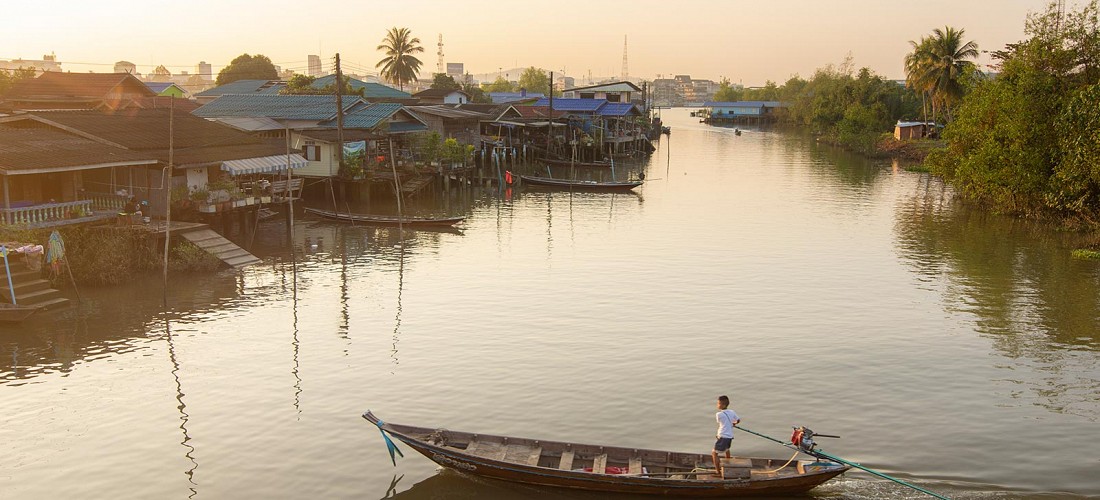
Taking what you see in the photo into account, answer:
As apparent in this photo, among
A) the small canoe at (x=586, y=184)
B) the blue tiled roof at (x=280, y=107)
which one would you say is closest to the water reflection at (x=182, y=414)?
the blue tiled roof at (x=280, y=107)

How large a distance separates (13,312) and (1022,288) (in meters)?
33.5

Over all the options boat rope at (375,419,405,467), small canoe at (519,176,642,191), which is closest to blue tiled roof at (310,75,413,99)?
small canoe at (519,176,642,191)

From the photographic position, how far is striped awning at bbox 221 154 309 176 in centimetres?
3876

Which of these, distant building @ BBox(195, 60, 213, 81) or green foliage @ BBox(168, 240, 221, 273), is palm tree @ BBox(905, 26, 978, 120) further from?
distant building @ BBox(195, 60, 213, 81)

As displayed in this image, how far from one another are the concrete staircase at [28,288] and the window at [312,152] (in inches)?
932

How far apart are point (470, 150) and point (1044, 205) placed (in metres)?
35.5

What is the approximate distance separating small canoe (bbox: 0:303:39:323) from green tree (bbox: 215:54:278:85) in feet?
272

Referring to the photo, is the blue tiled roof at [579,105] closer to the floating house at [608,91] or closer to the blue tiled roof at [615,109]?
the blue tiled roof at [615,109]

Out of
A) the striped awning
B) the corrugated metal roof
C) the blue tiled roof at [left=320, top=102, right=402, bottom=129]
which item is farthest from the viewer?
the corrugated metal roof

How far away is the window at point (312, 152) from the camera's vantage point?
166 ft

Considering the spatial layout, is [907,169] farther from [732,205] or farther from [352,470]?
[352,470]

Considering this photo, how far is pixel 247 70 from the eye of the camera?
4141 inches

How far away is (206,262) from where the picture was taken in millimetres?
32688

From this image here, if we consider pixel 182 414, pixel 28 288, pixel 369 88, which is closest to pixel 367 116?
pixel 28 288
